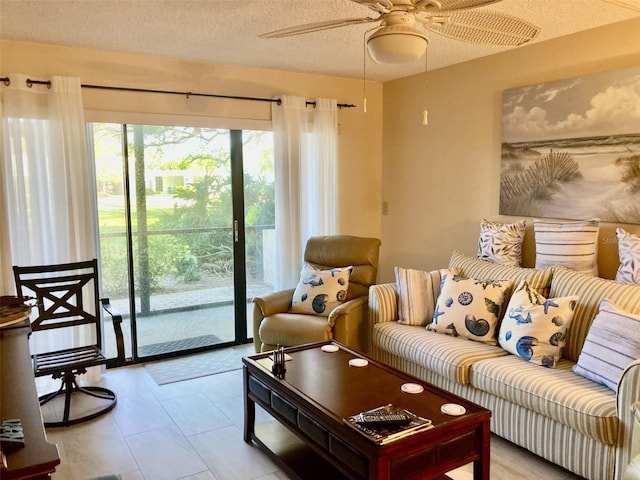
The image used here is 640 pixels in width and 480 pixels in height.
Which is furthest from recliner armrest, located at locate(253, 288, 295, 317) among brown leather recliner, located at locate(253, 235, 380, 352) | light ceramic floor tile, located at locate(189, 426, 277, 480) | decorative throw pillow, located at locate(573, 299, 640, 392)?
decorative throw pillow, located at locate(573, 299, 640, 392)

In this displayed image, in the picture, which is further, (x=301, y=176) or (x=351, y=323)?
(x=301, y=176)

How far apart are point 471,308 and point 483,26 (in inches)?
69.1

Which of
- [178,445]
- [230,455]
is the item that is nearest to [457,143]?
[230,455]

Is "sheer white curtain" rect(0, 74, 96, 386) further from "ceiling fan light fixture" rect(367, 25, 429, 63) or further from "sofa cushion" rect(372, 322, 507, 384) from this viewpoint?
"ceiling fan light fixture" rect(367, 25, 429, 63)

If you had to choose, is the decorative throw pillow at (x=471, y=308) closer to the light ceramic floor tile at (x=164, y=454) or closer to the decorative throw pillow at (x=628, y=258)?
the decorative throw pillow at (x=628, y=258)

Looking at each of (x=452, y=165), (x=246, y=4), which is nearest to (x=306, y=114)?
(x=452, y=165)

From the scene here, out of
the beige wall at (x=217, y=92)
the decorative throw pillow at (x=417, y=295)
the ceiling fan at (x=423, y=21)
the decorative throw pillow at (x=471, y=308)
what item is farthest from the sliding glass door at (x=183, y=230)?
the ceiling fan at (x=423, y=21)

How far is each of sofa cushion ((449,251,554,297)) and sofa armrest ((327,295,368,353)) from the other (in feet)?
2.48

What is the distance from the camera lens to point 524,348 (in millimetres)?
2828

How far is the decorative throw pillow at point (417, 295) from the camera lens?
3545mm

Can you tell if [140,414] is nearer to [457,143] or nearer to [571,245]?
[571,245]

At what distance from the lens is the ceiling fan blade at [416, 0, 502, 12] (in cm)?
185

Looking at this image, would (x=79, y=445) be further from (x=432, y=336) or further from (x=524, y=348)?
(x=524, y=348)

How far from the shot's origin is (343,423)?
2057mm
